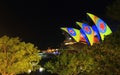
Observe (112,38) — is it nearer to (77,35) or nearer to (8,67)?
(8,67)

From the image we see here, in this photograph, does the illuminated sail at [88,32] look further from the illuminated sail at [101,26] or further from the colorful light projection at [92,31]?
the illuminated sail at [101,26]

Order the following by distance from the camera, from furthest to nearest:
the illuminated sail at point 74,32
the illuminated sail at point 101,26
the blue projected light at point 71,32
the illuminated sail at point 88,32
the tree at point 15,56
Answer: the illuminated sail at point 74,32 < the blue projected light at point 71,32 < the illuminated sail at point 88,32 < the illuminated sail at point 101,26 < the tree at point 15,56

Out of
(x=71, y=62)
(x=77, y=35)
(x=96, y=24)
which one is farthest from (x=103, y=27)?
(x=71, y=62)

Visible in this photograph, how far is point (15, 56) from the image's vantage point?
31.4 meters

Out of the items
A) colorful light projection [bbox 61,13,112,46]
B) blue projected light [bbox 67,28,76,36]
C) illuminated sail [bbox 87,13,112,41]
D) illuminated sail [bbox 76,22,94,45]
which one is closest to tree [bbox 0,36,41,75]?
colorful light projection [bbox 61,13,112,46]

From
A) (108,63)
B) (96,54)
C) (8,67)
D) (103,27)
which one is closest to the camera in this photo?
(108,63)

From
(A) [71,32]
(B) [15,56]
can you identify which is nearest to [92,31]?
(A) [71,32]

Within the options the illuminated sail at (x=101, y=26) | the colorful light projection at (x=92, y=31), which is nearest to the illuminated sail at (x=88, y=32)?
the colorful light projection at (x=92, y=31)

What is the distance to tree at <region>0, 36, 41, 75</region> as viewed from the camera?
3125 cm

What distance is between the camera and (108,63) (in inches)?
661

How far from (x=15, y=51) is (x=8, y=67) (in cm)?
167

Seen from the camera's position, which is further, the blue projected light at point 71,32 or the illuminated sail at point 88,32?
the blue projected light at point 71,32

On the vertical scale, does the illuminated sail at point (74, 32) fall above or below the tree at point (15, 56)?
above

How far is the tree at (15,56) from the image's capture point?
103ft
